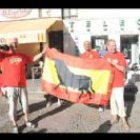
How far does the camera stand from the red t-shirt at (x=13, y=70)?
9172 mm

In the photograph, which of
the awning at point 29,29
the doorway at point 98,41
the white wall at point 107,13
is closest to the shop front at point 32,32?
the awning at point 29,29

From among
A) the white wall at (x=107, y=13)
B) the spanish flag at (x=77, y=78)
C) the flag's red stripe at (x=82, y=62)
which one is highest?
the white wall at (x=107, y=13)

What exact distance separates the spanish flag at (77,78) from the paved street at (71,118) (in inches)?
16.8

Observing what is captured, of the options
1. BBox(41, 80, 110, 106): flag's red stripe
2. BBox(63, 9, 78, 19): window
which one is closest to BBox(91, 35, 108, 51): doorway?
BBox(63, 9, 78, 19): window

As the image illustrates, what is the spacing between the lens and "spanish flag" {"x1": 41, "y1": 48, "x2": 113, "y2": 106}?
32.8 feet

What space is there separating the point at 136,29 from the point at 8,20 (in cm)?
617

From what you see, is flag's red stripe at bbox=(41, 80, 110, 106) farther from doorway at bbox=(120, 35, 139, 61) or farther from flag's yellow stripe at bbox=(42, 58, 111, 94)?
doorway at bbox=(120, 35, 139, 61)

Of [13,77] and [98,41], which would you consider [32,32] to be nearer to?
Answer: [98,41]

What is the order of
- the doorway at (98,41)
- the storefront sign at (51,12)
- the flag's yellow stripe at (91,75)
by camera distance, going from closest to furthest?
the flag's yellow stripe at (91,75)
the doorway at (98,41)
the storefront sign at (51,12)

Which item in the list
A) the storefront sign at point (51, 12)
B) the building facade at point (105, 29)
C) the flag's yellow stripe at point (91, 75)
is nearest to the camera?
the flag's yellow stripe at point (91, 75)

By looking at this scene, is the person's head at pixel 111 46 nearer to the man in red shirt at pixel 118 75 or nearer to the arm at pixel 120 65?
the man in red shirt at pixel 118 75

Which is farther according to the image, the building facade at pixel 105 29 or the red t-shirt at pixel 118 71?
the building facade at pixel 105 29
